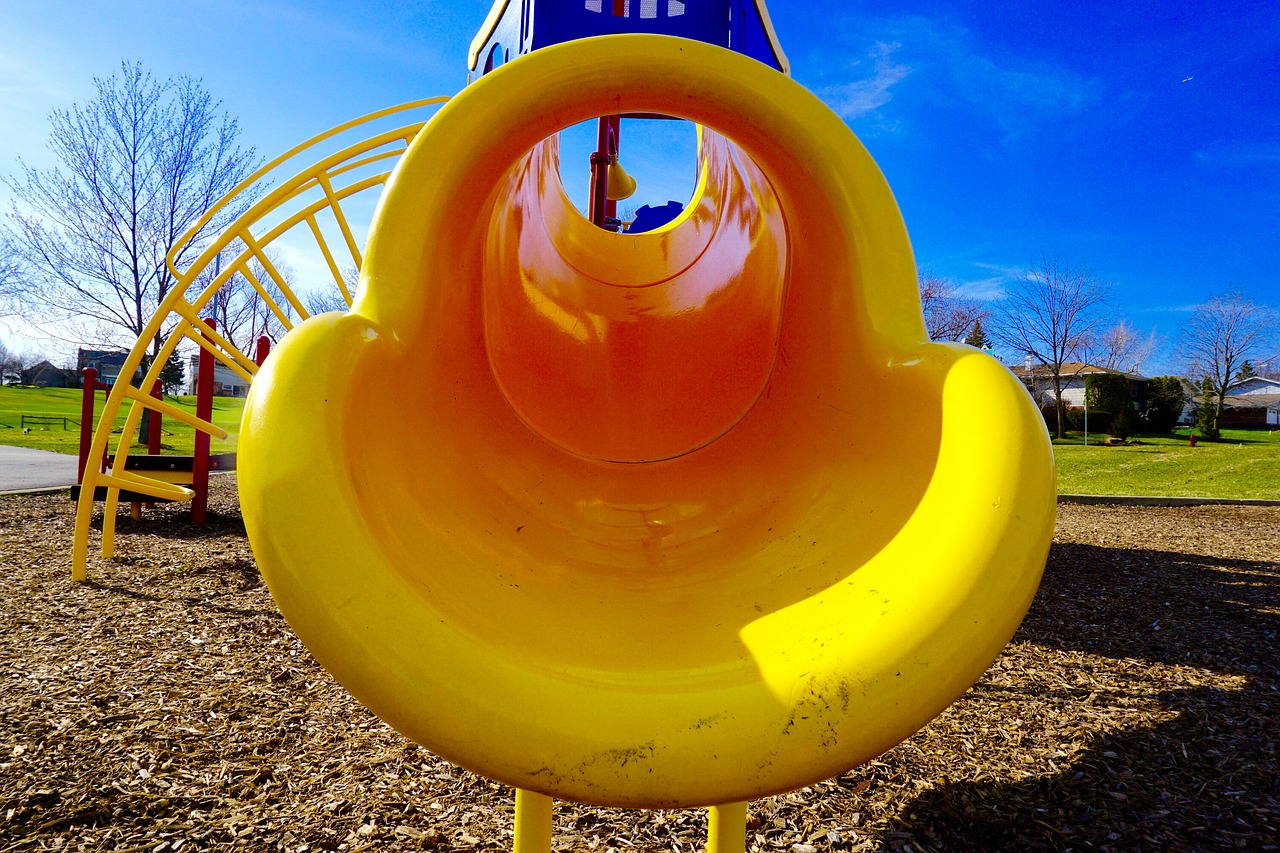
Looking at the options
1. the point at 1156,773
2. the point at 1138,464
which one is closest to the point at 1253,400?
the point at 1138,464

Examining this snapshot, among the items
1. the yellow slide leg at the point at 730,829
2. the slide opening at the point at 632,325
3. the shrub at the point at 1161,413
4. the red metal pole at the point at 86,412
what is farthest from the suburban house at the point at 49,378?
the shrub at the point at 1161,413

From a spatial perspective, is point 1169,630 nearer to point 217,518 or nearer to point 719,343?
point 719,343

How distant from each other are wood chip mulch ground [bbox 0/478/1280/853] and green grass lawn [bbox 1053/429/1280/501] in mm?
8528

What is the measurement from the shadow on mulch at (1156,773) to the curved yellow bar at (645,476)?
0.84 metres

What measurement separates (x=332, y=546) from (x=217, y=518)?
5.52 m

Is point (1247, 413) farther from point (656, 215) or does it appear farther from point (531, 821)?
point (531, 821)

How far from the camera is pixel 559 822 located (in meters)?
1.62

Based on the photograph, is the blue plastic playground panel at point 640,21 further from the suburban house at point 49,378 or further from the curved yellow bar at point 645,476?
the suburban house at point 49,378

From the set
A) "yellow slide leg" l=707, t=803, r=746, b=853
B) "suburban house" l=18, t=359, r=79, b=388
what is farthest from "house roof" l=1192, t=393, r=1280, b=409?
"suburban house" l=18, t=359, r=79, b=388

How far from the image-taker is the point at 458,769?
1829mm

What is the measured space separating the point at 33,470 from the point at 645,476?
11005 mm

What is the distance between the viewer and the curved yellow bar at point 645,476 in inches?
36.3

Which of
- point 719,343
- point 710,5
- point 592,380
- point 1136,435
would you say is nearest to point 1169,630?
point 719,343

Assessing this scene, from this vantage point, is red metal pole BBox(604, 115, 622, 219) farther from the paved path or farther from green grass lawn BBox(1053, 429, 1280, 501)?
green grass lawn BBox(1053, 429, 1280, 501)
